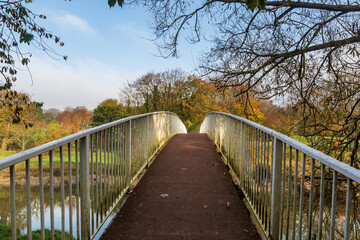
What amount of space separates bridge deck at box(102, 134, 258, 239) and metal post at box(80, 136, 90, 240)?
336mm

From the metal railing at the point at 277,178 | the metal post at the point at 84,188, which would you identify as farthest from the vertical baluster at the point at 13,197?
the metal railing at the point at 277,178

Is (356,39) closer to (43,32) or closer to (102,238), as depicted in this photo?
(102,238)

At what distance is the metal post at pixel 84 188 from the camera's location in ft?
8.28

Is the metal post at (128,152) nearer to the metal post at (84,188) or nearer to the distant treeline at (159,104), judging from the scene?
the metal post at (84,188)

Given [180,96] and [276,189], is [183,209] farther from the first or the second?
[180,96]

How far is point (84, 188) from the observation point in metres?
2.55

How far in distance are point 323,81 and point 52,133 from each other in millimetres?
35884

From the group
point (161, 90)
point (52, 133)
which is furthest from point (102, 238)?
point (52, 133)

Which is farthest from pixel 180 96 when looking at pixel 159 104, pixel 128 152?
pixel 128 152

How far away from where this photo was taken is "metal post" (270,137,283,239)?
2.57 meters

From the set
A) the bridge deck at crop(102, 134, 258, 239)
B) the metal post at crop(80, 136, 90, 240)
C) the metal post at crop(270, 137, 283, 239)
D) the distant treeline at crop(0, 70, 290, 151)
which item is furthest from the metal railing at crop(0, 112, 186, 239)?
the distant treeline at crop(0, 70, 290, 151)

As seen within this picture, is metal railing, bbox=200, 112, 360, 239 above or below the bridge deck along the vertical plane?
above

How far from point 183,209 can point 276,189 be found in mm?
1383

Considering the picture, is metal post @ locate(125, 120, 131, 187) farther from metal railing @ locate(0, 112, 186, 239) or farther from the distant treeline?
the distant treeline
